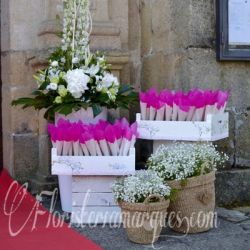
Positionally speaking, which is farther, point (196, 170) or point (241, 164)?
point (241, 164)

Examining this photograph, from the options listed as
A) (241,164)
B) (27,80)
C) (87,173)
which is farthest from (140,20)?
(87,173)

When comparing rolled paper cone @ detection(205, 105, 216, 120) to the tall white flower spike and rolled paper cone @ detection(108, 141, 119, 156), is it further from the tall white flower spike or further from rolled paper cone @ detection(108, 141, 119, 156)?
the tall white flower spike

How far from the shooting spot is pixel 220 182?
3.33 m

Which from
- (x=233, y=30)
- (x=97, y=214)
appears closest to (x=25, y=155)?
(x=97, y=214)

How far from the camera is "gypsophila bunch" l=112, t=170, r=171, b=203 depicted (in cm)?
244

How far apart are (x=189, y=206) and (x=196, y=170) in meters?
0.19

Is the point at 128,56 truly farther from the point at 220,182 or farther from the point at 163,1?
the point at 220,182

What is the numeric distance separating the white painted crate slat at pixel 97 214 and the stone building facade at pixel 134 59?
2.67 ft

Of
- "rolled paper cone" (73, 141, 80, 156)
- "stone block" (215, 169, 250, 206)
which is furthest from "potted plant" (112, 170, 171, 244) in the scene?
"stone block" (215, 169, 250, 206)

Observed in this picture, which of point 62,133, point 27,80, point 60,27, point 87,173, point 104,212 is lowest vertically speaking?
point 104,212

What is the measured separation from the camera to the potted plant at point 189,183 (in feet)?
8.55

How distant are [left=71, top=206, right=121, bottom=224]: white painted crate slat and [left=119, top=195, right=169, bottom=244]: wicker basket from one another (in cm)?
33

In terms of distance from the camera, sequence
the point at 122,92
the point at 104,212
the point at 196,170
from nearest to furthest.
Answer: the point at 196,170
the point at 104,212
the point at 122,92

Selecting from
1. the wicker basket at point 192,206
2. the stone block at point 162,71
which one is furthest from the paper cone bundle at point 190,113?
the stone block at point 162,71
